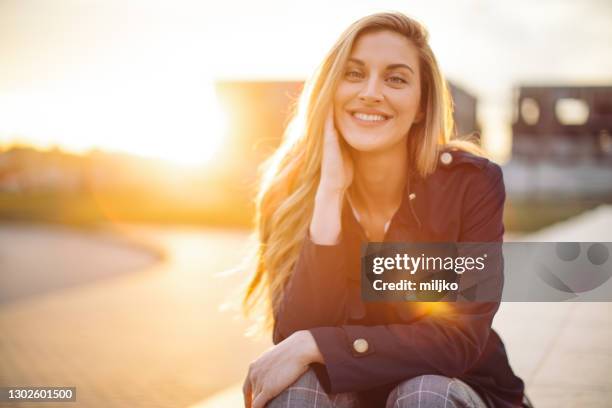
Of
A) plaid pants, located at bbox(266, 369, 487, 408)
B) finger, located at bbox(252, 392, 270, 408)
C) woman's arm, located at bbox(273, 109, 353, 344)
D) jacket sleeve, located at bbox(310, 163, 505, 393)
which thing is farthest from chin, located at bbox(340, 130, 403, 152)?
finger, located at bbox(252, 392, 270, 408)

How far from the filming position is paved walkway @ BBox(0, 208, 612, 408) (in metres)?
3.89

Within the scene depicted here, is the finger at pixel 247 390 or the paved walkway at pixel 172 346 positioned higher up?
the finger at pixel 247 390

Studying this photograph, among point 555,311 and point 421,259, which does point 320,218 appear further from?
point 555,311

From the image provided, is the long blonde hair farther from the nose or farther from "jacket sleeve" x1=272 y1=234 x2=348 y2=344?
"jacket sleeve" x1=272 y1=234 x2=348 y2=344

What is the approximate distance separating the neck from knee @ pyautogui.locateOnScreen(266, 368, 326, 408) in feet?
2.56

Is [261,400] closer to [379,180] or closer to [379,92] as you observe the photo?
[379,180]

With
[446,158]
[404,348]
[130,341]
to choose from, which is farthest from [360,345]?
[130,341]

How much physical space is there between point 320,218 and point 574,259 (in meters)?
2.50

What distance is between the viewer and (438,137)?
8.04ft

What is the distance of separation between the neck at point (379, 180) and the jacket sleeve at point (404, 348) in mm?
616

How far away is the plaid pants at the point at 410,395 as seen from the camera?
1.88 meters

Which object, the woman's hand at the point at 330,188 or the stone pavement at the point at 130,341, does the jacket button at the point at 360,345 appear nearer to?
the woman's hand at the point at 330,188

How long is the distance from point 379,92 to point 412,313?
0.78m

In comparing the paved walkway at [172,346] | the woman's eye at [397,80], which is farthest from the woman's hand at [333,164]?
the paved walkway at [172,346]
